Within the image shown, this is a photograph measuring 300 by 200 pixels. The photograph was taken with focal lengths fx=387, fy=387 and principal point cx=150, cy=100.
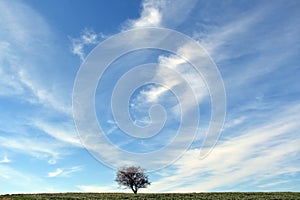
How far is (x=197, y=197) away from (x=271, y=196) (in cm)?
1286

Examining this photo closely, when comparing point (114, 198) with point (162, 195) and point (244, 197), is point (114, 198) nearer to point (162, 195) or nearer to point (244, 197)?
point (162, 195)

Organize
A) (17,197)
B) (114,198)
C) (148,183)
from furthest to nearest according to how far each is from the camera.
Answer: (148,183)
(114,198)
(17,197)

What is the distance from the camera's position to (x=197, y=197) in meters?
62.9

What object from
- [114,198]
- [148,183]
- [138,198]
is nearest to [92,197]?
[114,198]

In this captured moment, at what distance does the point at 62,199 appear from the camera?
57.3m

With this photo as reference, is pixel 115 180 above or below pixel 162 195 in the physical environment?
above

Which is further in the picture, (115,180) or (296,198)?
(115,180)

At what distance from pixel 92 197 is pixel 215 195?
20315 millimetres

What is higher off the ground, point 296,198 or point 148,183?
point 148,183

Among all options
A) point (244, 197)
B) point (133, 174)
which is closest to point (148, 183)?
point (133, 174)

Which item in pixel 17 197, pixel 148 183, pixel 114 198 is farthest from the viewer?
pixel 148 183

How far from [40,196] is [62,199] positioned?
4.30m

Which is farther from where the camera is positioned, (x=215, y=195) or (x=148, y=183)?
(x=148, y=183)

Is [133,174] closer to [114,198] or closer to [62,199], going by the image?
[114,198]
